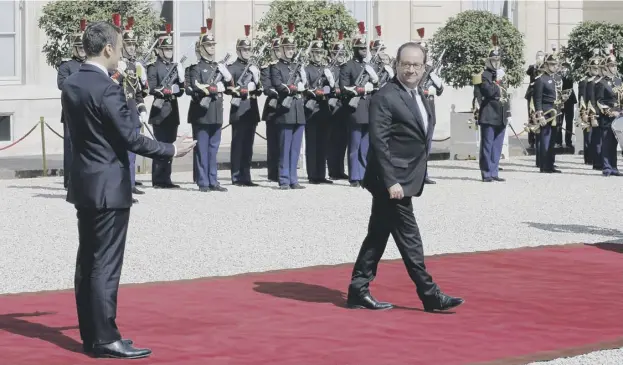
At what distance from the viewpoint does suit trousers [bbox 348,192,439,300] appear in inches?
375

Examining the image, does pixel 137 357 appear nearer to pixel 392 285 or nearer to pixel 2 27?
pixel 392 285

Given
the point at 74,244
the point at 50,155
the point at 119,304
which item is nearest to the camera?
the point at 119,304

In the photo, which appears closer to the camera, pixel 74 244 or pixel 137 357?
pixel 137 357

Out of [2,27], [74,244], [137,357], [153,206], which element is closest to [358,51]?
[153,206]

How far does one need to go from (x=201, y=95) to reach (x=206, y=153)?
717 millimetres

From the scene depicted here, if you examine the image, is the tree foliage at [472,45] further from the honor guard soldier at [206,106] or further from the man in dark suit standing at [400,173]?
the man in dark suit standing at [400,173]

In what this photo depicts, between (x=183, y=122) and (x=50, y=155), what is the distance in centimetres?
279

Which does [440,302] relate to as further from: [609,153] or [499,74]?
[609,153]

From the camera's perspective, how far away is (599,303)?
32.4ft

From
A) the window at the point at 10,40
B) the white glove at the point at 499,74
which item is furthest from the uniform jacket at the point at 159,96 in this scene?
the window at the point at 10,40

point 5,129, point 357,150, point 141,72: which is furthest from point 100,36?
point 5,129

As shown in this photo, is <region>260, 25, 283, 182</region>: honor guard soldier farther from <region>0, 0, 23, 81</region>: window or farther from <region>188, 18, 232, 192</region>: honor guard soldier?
<region>0, 0, 23, 81</region>: window

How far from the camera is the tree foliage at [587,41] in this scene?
28.9m

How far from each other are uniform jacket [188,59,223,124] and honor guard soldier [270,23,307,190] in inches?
33.0
